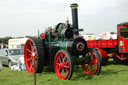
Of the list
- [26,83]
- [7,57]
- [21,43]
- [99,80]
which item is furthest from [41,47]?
[21,43]

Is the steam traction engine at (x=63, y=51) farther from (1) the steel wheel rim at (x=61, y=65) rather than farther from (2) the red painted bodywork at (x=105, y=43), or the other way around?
(2) the red painted bodywork at (x=105, y=43)

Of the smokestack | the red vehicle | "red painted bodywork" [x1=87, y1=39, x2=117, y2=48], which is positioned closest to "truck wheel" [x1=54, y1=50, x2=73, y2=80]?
the smokestack

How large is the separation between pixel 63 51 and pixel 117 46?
461 centimetres

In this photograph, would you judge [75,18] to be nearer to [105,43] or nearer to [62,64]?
[62,64]

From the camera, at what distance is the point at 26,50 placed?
855 cm

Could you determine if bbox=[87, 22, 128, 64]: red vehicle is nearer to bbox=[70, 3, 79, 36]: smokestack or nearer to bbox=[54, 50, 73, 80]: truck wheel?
bbox=[70, 3, 79, 36]: smokestack

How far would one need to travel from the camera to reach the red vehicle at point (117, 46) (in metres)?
9.41

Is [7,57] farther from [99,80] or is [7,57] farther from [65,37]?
[99,80]

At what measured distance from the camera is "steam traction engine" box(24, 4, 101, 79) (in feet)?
22.0

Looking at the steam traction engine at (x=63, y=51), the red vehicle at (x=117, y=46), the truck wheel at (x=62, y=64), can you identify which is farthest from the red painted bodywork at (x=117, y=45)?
the truck wheel at (x=62, y=64)

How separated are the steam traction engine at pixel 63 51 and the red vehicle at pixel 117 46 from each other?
263 cm

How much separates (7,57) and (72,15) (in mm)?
4519

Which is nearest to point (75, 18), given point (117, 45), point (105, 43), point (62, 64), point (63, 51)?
point (63, 51)

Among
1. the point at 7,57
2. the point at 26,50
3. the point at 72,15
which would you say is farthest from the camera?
the point at 7,57
